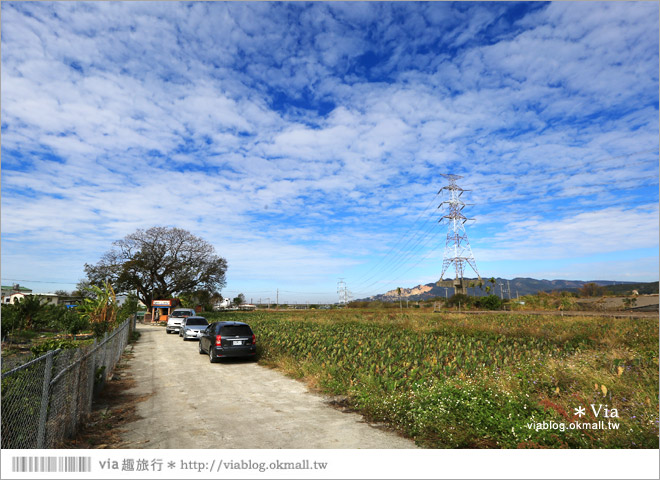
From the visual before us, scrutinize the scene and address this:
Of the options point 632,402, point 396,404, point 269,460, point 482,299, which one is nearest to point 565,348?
point 632,402

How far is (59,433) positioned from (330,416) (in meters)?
4.68

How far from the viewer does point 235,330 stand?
15320mm

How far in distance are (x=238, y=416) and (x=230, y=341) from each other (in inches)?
300

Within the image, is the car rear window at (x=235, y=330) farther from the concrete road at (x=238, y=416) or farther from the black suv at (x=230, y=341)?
the concrete road at (x=238, y=416)

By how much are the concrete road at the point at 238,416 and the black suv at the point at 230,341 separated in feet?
6.01

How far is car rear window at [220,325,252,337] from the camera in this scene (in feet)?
49.7

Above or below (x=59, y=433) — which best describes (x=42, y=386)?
above

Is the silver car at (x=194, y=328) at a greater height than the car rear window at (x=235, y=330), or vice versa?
the car rear window at (x=235, y=330)

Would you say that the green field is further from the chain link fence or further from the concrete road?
the chain link fence

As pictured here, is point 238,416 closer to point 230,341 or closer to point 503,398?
point 503,398

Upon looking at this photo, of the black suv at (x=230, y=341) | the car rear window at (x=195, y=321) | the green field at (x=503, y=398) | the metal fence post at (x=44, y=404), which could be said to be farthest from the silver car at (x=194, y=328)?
the metal fence post at (x=44, y=404)

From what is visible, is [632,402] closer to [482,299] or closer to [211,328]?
[211,328]

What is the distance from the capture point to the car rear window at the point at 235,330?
15.1 meters

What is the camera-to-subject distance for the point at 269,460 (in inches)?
196
